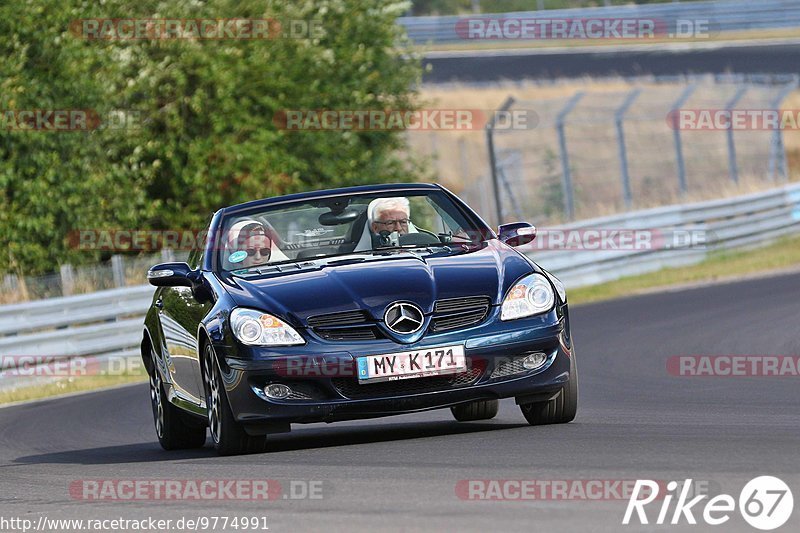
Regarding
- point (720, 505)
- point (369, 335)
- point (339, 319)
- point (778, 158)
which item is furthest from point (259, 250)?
point (778, 158)

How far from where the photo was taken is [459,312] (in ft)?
28.2

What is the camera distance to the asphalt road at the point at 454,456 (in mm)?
6402

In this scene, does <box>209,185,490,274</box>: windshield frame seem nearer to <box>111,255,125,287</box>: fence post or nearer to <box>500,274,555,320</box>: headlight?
<box>500,274,555,320</box>: headlight

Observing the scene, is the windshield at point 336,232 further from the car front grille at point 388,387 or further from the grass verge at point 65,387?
the grass verge at point 65,387

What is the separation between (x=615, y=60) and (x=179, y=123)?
→ 84.5ft

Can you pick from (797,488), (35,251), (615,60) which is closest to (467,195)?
(35,251)

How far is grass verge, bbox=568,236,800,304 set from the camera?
76.5 feet

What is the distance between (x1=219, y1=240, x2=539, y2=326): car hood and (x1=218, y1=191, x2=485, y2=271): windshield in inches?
21.6

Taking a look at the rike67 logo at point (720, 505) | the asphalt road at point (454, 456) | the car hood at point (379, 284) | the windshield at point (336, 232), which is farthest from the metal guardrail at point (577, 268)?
the rike67 logo at point (720, 505)

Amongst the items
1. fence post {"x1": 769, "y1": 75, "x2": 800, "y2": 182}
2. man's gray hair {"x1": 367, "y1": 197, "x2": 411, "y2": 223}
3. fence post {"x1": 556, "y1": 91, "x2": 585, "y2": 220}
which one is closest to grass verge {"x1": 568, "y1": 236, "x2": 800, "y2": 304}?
fence post {"x1": 556, "y1": 91, "x2": 585, "y2": 220}

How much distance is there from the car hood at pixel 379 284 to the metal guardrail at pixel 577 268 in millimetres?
9630

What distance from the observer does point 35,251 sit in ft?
78.4

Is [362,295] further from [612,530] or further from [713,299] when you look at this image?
[713,299]

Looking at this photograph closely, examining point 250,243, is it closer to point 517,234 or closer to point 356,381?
point 517,234
